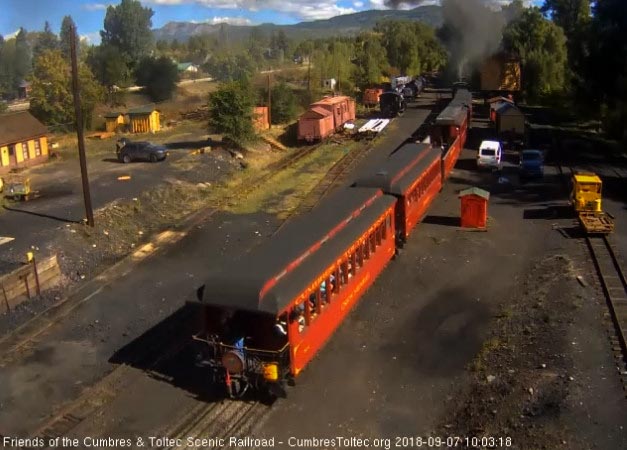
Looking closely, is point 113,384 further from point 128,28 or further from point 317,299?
point 128,28

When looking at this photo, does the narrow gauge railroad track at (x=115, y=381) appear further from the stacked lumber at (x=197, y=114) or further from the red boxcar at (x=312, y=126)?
the stacked lumber at (x=197, y=114)

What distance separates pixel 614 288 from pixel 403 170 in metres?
8.44

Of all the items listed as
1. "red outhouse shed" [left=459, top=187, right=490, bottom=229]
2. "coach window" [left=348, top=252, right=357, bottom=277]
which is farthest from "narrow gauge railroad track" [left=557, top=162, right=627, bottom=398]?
"coach window" [left=348, top=252, right=357, bottom=277]

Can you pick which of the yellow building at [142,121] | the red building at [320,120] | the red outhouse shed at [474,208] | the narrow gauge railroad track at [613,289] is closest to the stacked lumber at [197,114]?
the yellow building at [142,121]

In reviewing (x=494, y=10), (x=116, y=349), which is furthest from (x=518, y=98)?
(x=116, y=349)

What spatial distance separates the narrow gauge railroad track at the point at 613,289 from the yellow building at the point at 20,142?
3229 centimetres

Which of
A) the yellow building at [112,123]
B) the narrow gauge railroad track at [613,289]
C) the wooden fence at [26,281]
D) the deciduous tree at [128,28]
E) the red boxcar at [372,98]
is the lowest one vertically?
the narrow gauge railroad track at [613,289]

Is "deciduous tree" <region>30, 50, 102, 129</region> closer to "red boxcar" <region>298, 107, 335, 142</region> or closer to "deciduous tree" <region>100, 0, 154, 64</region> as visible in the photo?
"red boxcar" <region>298, 107, 335, 142</region>

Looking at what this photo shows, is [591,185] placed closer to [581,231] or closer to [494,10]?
[581,231]

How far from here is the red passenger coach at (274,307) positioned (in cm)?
1227

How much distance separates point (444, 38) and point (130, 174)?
55709mm

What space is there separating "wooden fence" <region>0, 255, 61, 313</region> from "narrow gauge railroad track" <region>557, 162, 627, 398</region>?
17136 millimetres

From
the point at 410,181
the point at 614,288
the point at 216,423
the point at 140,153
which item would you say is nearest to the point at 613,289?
the point at 614,288

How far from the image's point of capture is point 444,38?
78188 millimetres
